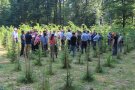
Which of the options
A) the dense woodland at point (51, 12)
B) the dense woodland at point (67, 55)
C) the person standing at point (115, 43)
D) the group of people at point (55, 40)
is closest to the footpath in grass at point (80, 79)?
the dense woodland at point (67, 55)

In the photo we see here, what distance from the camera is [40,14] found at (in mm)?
78375

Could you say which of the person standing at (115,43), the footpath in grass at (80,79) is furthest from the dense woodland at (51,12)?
the footpath in grass at (80,79)

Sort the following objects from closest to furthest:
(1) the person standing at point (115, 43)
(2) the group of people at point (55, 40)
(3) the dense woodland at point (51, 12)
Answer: (2) the group of people at point (55, 40)
(1) the person standing at point (115, 43)
(3) the dense woodland at point (51, 12)

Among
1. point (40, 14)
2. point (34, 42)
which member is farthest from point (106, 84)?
point (40, 14)

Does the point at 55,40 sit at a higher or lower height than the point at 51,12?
lower

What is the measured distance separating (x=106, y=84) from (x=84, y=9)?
191 ft

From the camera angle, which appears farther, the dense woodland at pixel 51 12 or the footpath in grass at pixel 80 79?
the dense woodland at pixel 51 12

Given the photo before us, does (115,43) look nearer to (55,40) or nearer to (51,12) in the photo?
(55,40)

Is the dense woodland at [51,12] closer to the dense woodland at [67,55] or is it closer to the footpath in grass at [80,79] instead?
the dense woodland at [67,55]

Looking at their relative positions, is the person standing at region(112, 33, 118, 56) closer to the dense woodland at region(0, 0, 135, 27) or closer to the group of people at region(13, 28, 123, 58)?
Result: the group of people at region(13, 28, 123, 58)

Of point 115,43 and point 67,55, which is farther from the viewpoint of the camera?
point 115,43

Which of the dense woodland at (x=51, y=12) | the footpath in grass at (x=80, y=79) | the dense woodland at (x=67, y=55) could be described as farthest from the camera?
the dense woodland at (x=51, y=12)

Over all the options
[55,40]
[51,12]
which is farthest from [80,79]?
[51,12]

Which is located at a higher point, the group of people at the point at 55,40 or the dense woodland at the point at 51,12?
the dense woodland at the point at 51,12
